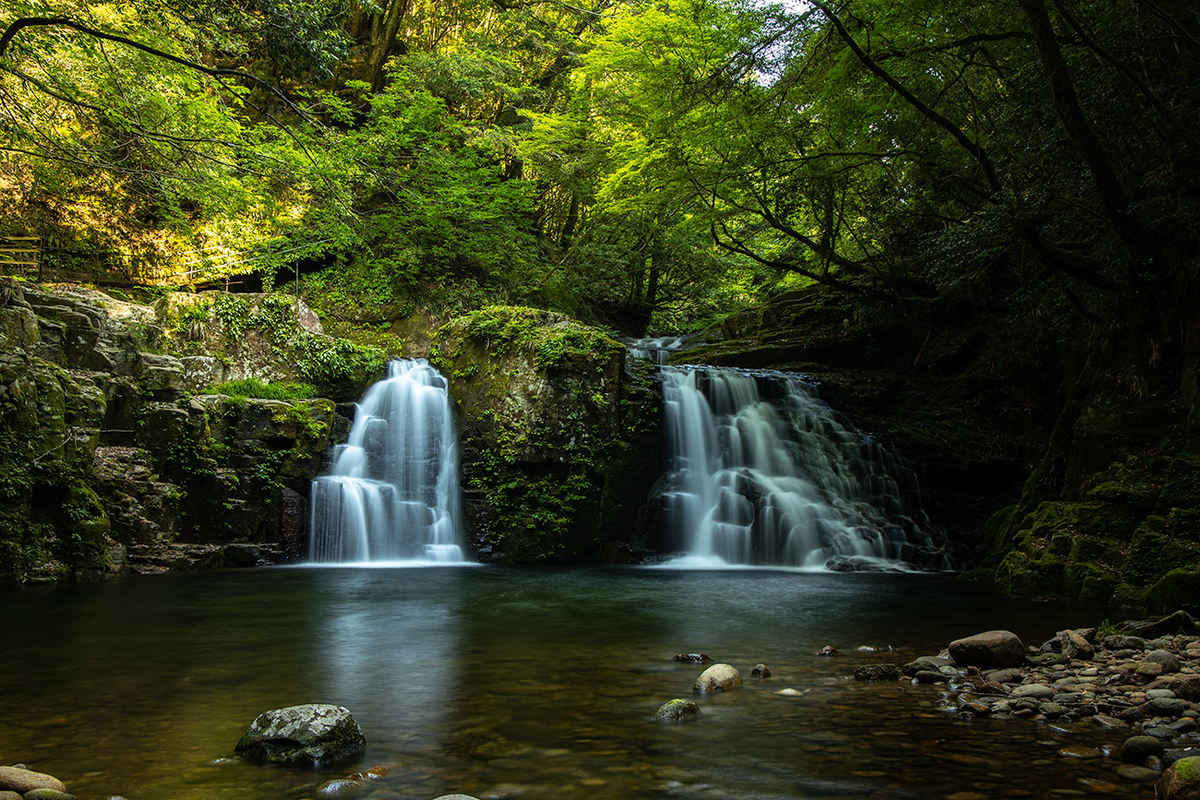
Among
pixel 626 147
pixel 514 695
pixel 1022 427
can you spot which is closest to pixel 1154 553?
pixel 514 695

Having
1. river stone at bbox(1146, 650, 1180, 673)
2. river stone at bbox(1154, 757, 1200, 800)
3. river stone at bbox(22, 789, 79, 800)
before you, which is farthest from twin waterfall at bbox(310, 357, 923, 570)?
river stone at bbox(22, 789, 79, 800)

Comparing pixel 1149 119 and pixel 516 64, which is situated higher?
pixel 516 64

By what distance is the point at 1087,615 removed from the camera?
283 inches

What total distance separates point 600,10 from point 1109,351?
59.7 feet

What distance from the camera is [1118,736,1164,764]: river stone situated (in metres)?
3.10

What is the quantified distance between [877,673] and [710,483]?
29.2ft

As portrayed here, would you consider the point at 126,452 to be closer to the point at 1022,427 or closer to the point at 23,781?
the point at 23,781

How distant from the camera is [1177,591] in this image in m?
6.97

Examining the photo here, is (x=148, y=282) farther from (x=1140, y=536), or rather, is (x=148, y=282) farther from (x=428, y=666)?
(x=1140, y=536)

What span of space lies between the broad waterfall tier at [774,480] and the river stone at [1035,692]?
812cm

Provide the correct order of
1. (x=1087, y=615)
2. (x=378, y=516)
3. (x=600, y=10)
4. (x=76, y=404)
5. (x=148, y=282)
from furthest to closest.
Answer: (x=600, y=10) < (x=148, y=282) < (x=378, y=516) < (x=76, y=404) < (x=1087, y=615)

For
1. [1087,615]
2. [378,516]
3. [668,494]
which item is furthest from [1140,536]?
[378,516]

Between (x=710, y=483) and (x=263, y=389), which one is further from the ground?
(x=263, y=389)

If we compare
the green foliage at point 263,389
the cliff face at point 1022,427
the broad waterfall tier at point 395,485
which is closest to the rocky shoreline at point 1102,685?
the cliff face at point 1022,427
